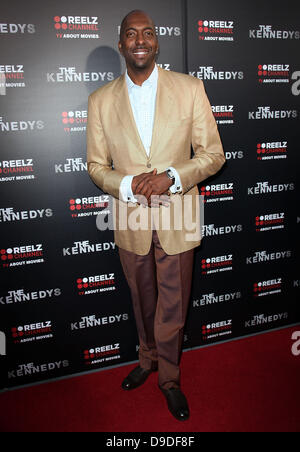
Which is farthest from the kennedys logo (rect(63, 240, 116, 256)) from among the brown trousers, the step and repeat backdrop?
the brown trousers

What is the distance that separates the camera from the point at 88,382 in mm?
2639

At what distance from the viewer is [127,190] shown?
75.1 inches

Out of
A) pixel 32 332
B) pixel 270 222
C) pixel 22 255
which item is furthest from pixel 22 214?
pixel 270 222

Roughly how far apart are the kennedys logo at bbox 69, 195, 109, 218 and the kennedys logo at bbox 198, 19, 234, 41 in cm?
129

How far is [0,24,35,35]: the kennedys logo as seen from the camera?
2182 millimetres

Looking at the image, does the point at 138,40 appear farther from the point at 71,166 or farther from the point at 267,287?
the point at 267,287

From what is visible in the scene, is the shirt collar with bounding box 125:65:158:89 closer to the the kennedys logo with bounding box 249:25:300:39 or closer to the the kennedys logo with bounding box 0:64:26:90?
the the kennedys logo with bounding box 0:64:26:90

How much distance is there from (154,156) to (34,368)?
1775mm

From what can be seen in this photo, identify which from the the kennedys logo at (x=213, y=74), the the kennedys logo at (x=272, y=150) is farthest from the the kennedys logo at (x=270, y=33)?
the the kennedys logo at (x=272, y=150)

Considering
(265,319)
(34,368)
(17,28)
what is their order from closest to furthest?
(17,28) → (34,368) → (265,319)

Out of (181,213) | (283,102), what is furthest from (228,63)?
(181,213)

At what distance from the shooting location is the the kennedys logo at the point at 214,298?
294 cm
